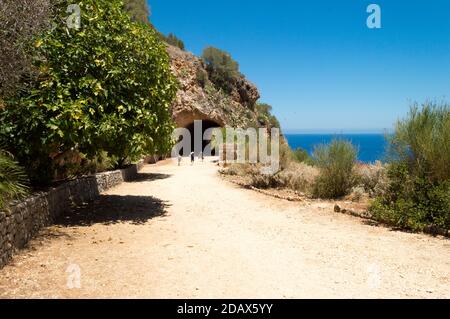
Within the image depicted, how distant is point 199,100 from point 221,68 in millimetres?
7897

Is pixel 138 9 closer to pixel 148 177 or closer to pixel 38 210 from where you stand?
pixel 148 177

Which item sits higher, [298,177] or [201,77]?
[201,77]

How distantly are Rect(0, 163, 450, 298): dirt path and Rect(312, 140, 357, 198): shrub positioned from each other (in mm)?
1832

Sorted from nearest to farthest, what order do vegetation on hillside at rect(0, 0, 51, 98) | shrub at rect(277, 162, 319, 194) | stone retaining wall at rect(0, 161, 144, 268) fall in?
1. stone retaining wall at rect(0, 161, 144, 268)
2. vegetation on hillside at rect(0, 0, 51, 98)
3. shrub at rect(277, 162, 319, 194)

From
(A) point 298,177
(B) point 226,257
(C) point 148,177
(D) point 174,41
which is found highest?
(D) point 174,41

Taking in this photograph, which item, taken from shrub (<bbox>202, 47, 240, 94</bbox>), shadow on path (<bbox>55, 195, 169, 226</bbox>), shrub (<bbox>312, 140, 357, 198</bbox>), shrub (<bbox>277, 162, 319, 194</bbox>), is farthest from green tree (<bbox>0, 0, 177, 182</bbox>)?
shrub (<bbox>202, 47, 240, 94</bbox>)

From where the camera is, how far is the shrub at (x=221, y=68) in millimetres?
37625

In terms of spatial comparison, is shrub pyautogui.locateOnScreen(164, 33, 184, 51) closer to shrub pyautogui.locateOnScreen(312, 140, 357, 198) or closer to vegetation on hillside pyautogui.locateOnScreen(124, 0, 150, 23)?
vegetation on hillside pyautogui.locateOnScreen(124, 0, 150, 23)

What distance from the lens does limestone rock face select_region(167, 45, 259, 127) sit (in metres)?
30.5

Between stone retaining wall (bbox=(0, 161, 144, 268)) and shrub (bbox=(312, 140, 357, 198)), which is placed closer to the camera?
stone retaining wall (bbox=(0, 161, 144, 268))

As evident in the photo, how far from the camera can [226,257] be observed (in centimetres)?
639

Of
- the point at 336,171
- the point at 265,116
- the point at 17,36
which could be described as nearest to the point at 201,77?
the point at 265,116

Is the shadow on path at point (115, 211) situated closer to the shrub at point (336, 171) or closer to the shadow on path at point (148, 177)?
the shadow on path at point (148, 177)
